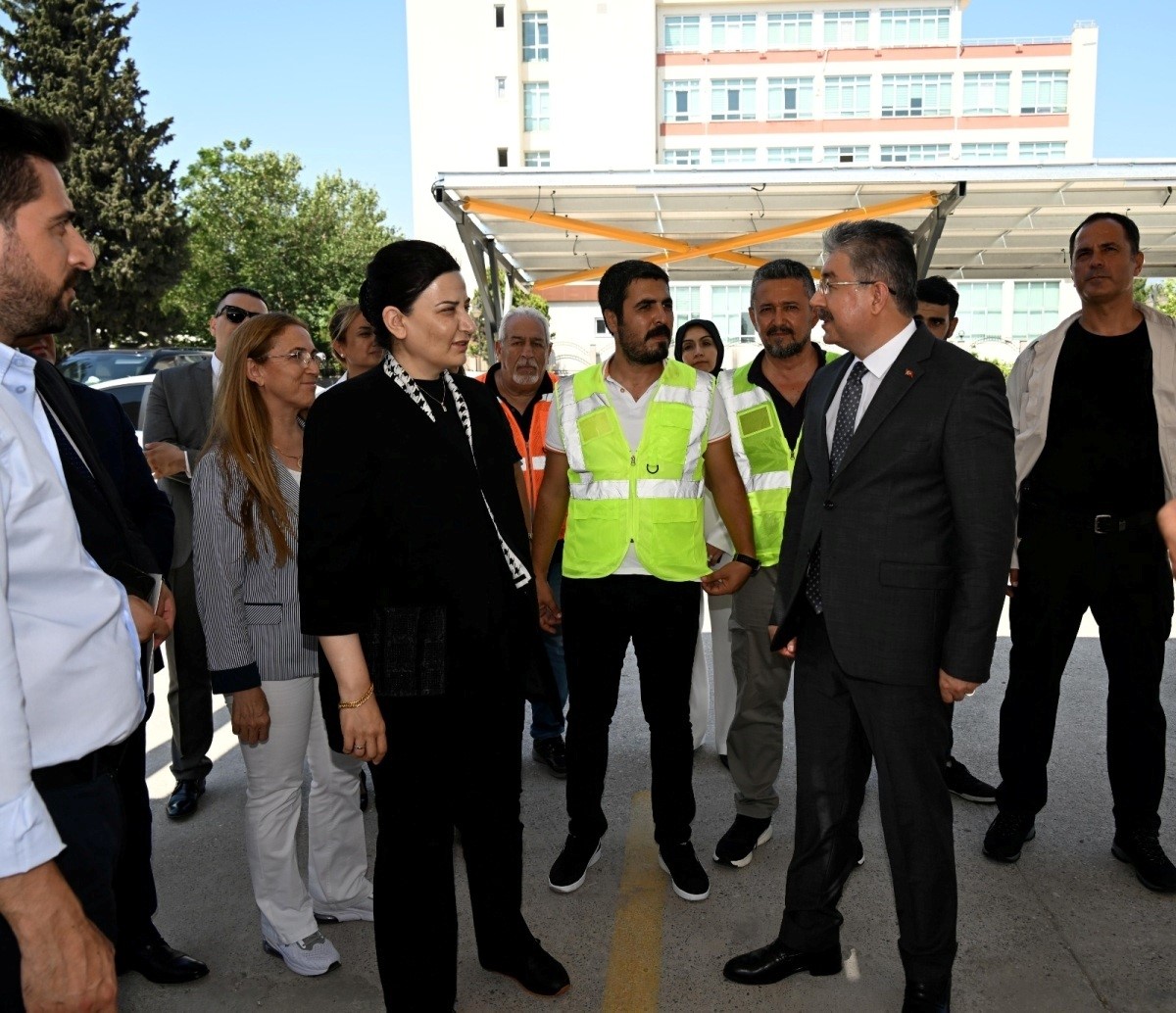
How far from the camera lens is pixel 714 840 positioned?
4031 millimetres

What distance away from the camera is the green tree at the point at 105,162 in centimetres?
4009

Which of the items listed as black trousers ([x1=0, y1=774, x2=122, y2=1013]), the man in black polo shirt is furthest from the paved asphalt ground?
black trousers ([x1=0, y1=774, x2=122, y2=1013])

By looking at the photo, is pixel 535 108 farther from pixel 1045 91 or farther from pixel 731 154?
pixel 1045 91

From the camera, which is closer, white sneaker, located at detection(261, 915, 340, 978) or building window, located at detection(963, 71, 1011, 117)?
white sneaker, located at detection(261, 915, 340, 978)

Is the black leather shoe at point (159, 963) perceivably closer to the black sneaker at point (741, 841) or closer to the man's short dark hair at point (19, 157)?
the black sneaker at point (741, 841)

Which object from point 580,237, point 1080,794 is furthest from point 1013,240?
point 1080,794

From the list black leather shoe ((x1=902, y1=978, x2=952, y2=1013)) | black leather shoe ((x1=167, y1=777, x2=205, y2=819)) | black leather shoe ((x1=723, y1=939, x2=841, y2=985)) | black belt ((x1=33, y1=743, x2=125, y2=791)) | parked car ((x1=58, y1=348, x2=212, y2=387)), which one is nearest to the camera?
black belt ((x1=33, y1=743, x2=125, y2=791))

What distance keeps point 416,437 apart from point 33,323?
39.7 inches

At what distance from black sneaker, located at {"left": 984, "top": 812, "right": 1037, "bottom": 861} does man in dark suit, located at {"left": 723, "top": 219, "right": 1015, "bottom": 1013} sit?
1167 millimetres

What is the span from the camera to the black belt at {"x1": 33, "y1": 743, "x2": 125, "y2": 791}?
1595 mm

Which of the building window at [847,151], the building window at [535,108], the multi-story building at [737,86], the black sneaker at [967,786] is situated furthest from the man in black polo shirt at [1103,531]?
the building window at [535,108]

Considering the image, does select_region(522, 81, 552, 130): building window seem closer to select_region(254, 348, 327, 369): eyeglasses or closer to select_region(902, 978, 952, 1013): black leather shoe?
select_region(254, 348, 327, 369): eyeglasses

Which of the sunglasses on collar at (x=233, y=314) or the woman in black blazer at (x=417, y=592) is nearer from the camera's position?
the woman in black blazer at (x=417, y=592)

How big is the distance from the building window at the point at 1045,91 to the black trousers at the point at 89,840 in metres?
69.0
